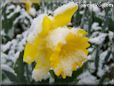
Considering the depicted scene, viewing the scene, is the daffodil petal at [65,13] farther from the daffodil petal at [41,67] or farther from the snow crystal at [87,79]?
the snow crystal at [87,79]

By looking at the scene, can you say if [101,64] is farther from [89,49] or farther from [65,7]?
[65,7]

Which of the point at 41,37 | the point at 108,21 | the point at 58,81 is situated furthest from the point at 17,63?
the point at 41,37

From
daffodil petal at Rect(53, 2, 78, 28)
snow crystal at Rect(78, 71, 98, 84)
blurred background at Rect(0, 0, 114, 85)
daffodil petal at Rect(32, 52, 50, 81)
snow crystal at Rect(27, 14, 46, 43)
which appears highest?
daffodil petal at Rect(53, 2, 78, 28)

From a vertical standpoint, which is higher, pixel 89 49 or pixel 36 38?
pixel 36 38

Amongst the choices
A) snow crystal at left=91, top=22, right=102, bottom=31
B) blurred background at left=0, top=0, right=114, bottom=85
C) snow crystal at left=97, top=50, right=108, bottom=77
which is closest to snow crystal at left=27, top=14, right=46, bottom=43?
blurred background at left=0, top=0, right=114, bottom=85

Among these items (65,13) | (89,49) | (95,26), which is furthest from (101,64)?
(65,13)

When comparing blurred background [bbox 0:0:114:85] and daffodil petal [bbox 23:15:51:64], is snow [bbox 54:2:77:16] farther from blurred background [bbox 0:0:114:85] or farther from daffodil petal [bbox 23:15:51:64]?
blurred background [bbox 0:0:114:85]

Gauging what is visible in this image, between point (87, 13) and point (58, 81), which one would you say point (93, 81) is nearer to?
point (58, 81)

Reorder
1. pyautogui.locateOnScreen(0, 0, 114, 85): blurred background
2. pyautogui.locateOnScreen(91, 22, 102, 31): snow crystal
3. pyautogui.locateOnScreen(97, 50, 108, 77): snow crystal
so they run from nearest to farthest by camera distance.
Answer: pyautogui.locateOnScreen(0, 0, 114, 85): blurred background < pyautogui.locateOnScreen(97, 50, 108, 77): snow crystal < pyautogui.locateOnScreen(91, 22, 102, 31): snow crystal
